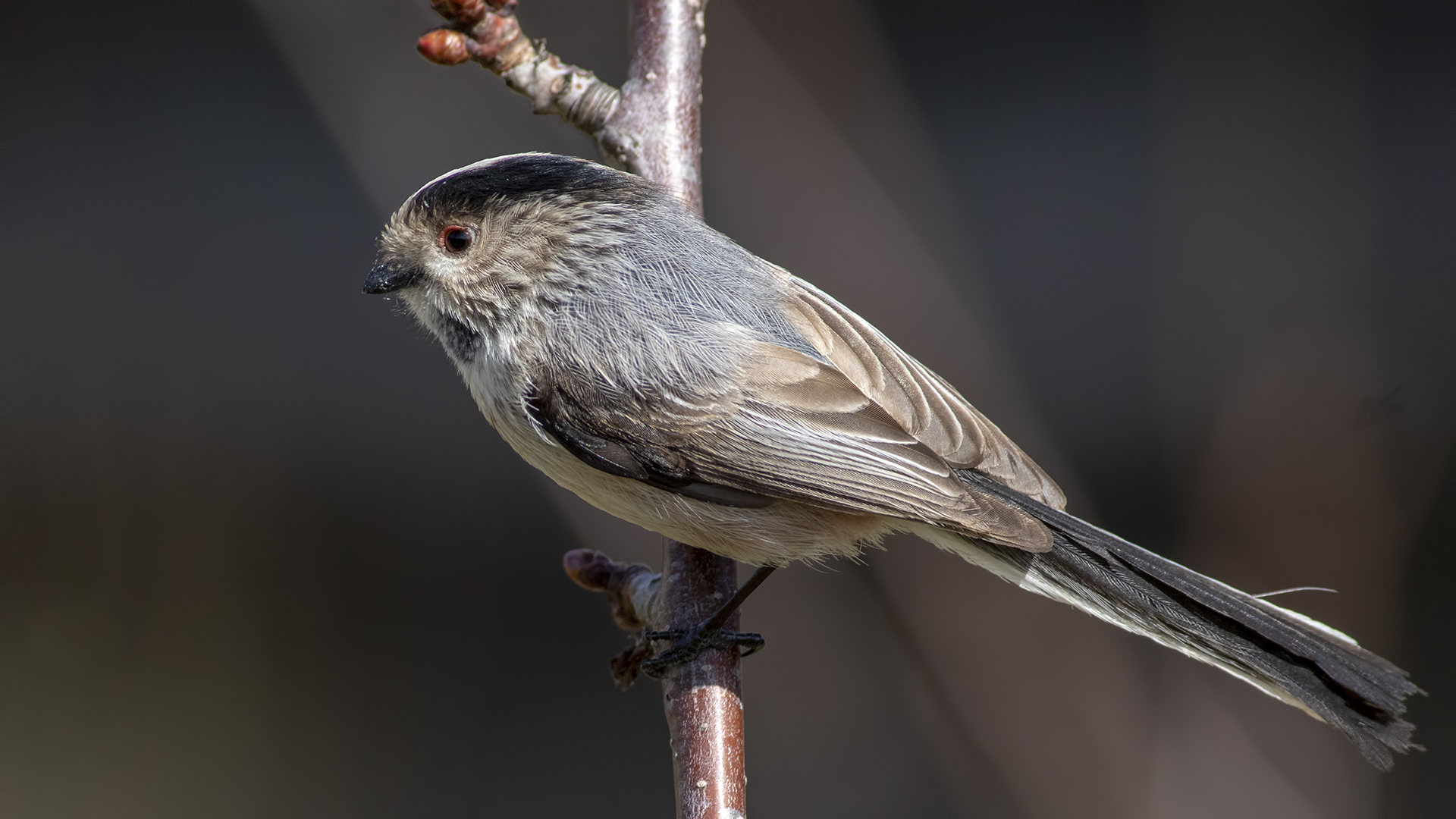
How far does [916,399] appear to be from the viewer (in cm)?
178

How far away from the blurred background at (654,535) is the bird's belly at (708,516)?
0.65 metres

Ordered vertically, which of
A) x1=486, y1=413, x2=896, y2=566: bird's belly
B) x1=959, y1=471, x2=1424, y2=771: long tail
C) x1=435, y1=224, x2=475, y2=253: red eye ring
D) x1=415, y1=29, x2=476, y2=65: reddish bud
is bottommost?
x1=486, y1=413, x2=896, y2=566: bird's belly

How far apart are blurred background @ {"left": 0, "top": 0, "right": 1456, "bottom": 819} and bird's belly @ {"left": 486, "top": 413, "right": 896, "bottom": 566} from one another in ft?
2.15

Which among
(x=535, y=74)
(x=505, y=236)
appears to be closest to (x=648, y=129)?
(x=535, y=74)

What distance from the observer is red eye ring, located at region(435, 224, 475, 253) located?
1777 mm

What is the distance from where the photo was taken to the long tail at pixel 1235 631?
4.85 ft

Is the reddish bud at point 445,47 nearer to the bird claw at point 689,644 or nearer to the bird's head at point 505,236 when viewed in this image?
the bird's head at point 505,236

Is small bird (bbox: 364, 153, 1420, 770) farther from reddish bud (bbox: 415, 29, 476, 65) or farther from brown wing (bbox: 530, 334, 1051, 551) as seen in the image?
reddish bud (bbox: 415, 29, 476, 65)

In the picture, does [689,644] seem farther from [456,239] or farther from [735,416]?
[456,239]

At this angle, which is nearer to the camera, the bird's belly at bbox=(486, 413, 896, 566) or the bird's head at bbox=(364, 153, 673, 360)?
the bird's belly at bbox=(486, 413, 896, 566)

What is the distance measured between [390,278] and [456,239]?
0.45 ft

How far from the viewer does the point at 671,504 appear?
164cm

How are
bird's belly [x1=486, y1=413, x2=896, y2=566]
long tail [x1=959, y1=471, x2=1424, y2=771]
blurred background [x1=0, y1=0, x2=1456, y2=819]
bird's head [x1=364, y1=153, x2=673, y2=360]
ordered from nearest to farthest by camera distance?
1. long tail [x1=959, y1=471, x2=1424, y2=771]
2. bird's belly [x1=486, y1=413, x2=896, y2=566]
3. bird's head [x1=364, y1=153, x2=673, y2=360]
4. blurred background [x1=0, y1=0, x2=1456, y2=819]

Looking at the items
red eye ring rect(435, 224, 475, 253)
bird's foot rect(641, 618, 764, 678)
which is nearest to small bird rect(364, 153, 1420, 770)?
red eye ring rect(435, 224, 475, 253)
